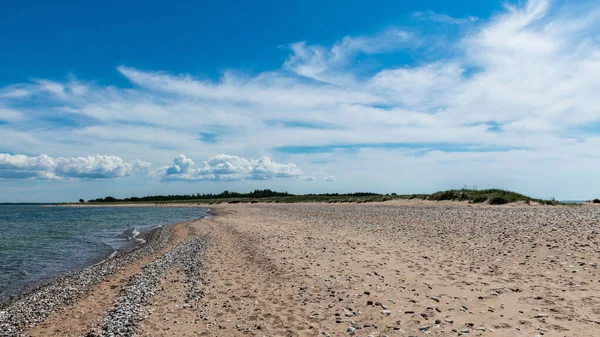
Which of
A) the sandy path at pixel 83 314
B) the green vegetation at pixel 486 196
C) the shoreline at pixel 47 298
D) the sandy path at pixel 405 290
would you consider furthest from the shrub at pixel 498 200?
the sandy path at pixel 83 314

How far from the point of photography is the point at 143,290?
12.6 meters

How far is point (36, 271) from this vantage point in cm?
1939

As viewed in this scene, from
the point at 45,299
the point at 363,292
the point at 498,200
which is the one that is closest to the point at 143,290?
the point at 45,299

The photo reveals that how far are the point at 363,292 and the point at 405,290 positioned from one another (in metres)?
1.14

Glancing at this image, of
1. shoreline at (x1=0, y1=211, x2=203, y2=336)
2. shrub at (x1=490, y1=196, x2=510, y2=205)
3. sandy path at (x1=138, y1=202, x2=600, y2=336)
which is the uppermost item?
shrub at (x1=490, y1=196, x2=510, y2=205)

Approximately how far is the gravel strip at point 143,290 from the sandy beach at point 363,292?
0.05m

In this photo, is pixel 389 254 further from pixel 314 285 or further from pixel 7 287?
pixel 7 287

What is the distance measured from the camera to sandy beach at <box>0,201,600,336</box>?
794 centimetres

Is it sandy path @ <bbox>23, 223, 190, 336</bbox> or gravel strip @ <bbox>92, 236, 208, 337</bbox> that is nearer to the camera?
gravel strip @ <bbox>92, 236, 208, 337</bbox>

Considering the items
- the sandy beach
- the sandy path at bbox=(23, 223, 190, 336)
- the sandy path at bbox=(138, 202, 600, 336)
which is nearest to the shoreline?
the sandy beach

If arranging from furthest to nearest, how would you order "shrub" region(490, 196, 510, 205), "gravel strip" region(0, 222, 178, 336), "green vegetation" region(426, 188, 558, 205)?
"shrub" region(490, 196, 510, 205)
"green vegetation" region(426, 188, 558, 205)
"gravel strip" region(0, 222, 178, 336)

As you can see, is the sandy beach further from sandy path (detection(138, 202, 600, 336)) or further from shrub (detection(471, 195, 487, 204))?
shrub (detection(471, 195, 487, 204))

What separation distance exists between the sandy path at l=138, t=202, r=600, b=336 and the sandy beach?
0.11 ft

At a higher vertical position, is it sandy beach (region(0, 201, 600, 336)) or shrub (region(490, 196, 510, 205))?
shrub (region(490, 196, 510, 205))
